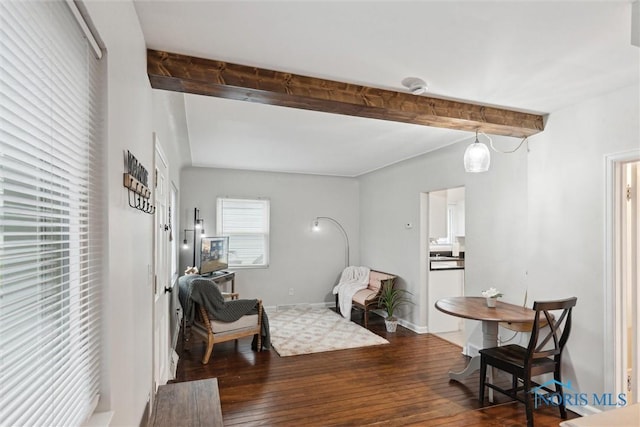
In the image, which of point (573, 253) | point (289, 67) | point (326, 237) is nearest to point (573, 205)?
point (573, 253)

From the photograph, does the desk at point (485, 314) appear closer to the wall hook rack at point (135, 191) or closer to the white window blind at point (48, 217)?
the wall hook rack at point (135, 191)

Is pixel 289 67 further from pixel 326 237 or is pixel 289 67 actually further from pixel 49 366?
pixel 326 237

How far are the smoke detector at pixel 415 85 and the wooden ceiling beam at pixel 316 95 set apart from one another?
131 millimetres

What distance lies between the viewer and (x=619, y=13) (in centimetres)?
170

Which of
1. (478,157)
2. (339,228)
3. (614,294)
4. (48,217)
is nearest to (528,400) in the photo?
(614,294)

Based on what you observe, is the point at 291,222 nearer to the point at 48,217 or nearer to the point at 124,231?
the point at 124,231

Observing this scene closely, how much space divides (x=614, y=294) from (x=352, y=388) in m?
Result: 2.25

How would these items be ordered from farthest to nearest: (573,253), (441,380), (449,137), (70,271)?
(449,137), (441,380), (573,253), (70,271)

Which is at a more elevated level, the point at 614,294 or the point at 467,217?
the point at 467,217

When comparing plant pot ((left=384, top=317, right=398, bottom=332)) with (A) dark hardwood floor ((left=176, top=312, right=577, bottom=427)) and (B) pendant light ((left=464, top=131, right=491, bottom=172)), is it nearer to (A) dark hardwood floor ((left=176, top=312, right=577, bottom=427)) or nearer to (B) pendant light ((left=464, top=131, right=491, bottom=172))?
(A) dark hardwood floor ((left=176, top=312, right=577, bottom=427))

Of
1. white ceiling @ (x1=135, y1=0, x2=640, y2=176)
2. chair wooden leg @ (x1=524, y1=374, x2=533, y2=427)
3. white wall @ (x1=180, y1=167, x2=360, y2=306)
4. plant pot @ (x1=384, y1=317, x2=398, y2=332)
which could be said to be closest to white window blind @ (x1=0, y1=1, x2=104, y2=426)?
white ceiling @ (x1=135, y1=0, x2=640, y2=176)

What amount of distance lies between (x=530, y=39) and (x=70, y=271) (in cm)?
232

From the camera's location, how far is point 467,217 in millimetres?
4340

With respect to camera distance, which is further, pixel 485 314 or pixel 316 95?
pixel 485 314
